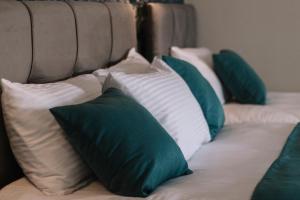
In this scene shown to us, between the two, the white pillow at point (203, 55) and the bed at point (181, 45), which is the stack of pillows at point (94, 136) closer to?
the bed at point (181, 45)

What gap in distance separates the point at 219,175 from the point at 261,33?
2194 mm

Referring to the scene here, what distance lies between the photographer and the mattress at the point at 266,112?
2370 mm

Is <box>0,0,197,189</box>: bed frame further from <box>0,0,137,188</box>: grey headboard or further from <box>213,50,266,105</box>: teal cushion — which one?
<box>213,50,266,105</box>: teal cushion

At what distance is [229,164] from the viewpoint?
1658 mm

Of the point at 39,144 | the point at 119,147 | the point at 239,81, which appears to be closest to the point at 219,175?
the point at 119,147

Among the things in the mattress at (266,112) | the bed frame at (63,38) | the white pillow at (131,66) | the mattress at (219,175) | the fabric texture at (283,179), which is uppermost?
the bed frame at (63,38)

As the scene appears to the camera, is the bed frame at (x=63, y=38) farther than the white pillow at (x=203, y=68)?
No

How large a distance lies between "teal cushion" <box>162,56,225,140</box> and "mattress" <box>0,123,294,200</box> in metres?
0.09

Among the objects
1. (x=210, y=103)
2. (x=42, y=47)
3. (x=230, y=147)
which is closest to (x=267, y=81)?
(x=210, y=103)

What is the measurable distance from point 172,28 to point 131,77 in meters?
1.26

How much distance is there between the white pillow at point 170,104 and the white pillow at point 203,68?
0.76 meters

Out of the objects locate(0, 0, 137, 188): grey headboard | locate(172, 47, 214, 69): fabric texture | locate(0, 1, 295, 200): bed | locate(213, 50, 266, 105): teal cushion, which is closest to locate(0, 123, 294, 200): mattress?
locate(0, 1, 295, 200): bed

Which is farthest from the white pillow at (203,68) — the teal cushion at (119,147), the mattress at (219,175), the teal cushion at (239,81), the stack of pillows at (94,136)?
the teal cushion at (119,147)

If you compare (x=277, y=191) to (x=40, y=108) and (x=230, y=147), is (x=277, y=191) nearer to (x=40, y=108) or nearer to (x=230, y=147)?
(x=230, y=147)
